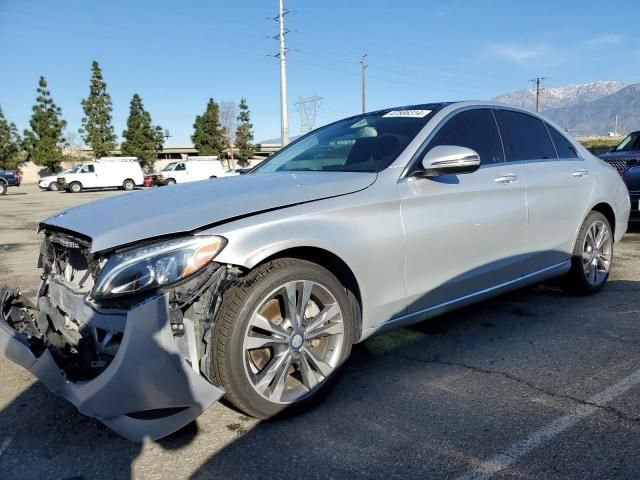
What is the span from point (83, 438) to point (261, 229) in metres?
1.32

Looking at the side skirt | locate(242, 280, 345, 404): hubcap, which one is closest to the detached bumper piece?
locate(242, 280, 345, 404): hubcap

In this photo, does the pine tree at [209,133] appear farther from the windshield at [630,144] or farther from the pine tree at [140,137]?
the windshield at [630,144]

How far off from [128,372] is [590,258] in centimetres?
410

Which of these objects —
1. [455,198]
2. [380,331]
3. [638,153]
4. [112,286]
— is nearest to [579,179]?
[455,198]

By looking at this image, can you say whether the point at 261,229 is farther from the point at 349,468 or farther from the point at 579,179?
the point at 579,179

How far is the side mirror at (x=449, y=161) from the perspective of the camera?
9.95ft

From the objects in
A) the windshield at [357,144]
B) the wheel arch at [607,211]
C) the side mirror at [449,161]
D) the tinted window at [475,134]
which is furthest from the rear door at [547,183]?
the side mirror at [449,161]

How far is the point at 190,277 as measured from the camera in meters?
2.27

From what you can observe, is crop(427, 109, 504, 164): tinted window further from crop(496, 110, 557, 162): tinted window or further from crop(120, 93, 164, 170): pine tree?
Result: crop(120, 93, 164, 170): pine tree

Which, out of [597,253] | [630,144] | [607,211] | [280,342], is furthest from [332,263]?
[630,144]

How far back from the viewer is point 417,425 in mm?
2582

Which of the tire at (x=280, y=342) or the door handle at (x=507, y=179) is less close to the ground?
the door handle at (x=507, y=179)

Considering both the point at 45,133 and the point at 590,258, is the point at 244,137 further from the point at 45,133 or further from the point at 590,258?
the point at 590,258

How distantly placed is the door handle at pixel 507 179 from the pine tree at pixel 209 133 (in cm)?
6066
